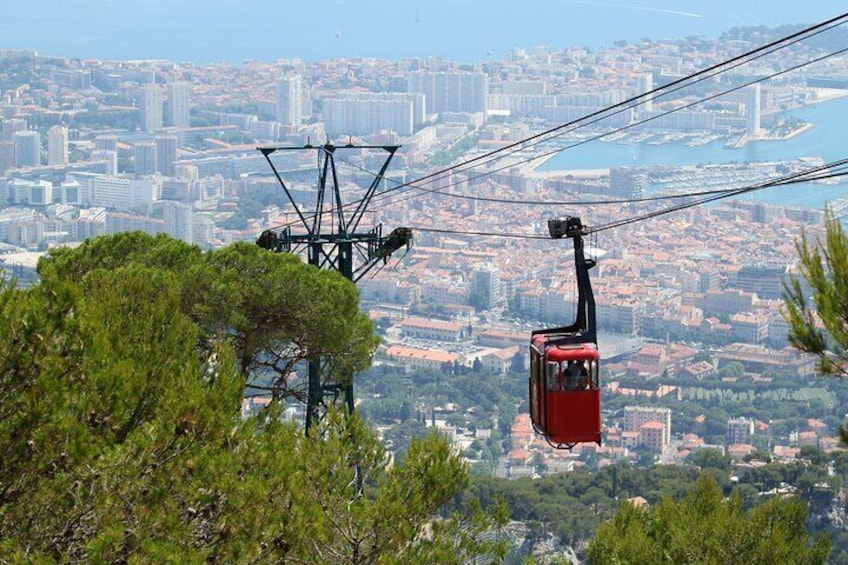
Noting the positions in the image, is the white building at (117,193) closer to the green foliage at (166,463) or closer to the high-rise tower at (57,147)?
the high-rise tower at (57,147)

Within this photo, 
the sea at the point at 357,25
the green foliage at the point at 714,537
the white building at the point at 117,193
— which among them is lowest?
the white building at the point at 117,193

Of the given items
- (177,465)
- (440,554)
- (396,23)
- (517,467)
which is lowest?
(517,467)

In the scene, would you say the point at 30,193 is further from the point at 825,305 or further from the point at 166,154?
the point at 825,305

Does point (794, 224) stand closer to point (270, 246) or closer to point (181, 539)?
point (270, 246)

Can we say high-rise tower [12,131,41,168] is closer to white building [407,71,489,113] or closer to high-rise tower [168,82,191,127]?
high-rise tower [168,82,191,127]

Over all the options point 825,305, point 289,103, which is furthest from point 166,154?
point 825,305

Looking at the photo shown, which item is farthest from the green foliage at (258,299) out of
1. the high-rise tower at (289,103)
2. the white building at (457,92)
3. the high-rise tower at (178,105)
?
the white building at (457,92)

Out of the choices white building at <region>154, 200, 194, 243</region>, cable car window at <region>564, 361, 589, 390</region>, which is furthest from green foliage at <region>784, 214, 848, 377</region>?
white building at <region>154, 200, 194, 243</region>

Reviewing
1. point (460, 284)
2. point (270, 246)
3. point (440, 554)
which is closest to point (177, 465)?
point (440, 554)
